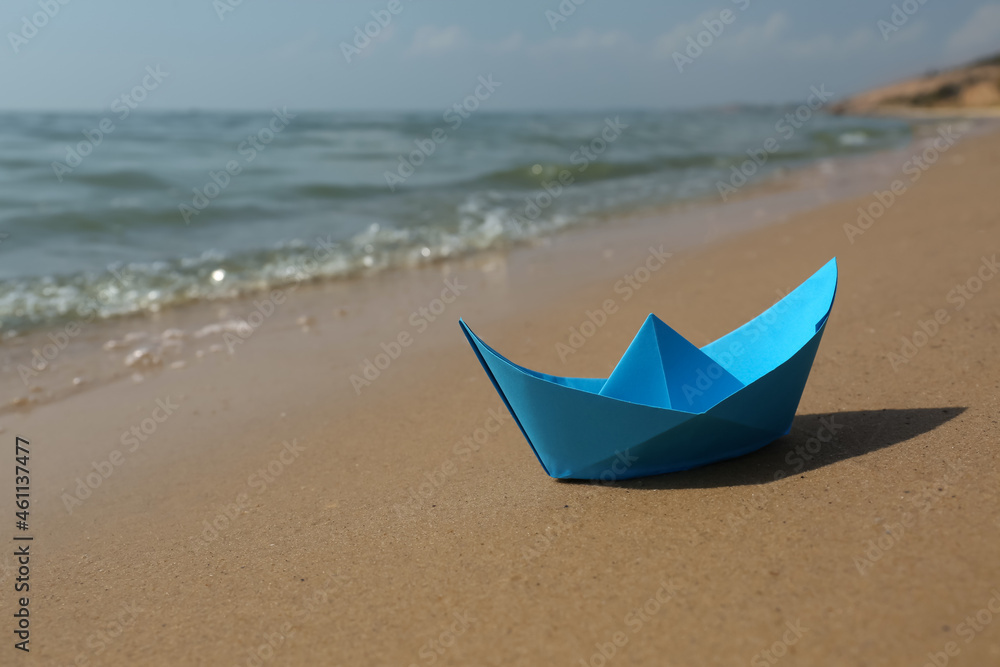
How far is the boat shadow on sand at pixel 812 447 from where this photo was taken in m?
2.30

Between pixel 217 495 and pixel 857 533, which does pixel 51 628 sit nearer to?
pixel 217 495

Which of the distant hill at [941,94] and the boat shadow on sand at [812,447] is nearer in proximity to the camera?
the boat shadow on sand at [812,447]

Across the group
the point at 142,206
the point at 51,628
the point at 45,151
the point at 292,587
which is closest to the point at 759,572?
the point at 292,587

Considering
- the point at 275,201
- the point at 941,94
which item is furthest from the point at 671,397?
the point at 941,94

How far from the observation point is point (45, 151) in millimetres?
13539

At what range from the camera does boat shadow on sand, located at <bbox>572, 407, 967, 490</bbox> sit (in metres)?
2.30

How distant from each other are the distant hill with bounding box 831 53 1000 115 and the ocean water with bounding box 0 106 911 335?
17.9 meters

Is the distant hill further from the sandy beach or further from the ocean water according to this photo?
the sandy beach

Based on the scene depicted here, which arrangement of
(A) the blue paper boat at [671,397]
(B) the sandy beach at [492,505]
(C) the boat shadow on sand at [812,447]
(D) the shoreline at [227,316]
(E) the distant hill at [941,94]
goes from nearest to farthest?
1. (B) the sandy beach at [492,505]
2. (A) the blue paper boat at [671,397]
3. (C) the boat shadow on sand at [812,447]
4. (D) the shoreline at [227,316]
5. (E) the distant hill at [941,94]

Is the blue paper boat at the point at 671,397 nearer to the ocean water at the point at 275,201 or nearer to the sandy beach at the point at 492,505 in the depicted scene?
the sandy beach at the point at 492,505

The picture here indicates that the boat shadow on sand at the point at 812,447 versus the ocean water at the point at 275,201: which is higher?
the ocean water at the point at 275,201

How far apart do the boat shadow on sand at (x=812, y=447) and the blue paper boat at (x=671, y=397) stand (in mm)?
41

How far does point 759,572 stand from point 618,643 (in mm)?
412

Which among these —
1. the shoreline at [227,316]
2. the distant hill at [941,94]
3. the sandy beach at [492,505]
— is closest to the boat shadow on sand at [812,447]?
the sandy beach at [492,505]
